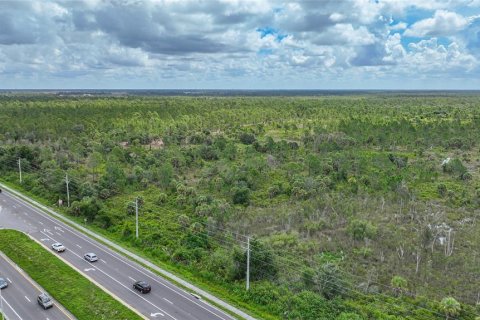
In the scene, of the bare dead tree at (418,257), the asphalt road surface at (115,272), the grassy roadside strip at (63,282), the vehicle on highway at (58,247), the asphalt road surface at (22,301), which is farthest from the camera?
the vehicle on highway at (58,247)

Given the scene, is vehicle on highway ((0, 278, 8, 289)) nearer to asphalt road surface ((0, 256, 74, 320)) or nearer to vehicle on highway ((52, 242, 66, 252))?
asphalt road surface ((0, 256, 74, 320))

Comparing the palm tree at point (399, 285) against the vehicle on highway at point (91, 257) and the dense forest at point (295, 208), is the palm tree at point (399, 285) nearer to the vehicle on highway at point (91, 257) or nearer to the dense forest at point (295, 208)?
the dense forest at point (295, 208)

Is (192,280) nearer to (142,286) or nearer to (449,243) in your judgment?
(142,286)

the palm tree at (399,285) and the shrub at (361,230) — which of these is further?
the shrub at (361,230)

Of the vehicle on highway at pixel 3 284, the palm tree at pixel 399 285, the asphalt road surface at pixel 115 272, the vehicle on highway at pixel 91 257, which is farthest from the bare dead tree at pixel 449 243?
the vehicle on highway at pixel 3 284

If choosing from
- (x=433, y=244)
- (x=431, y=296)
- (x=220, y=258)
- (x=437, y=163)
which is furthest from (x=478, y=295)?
(x=437, y=163)

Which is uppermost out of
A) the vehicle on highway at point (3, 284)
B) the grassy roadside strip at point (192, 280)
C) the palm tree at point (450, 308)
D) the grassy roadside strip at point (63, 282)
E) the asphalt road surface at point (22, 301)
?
the palm tree at point (450, 308)

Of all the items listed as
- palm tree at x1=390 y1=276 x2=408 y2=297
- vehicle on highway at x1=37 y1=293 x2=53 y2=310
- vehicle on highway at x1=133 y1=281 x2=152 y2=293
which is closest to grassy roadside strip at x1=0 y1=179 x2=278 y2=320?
vehicle on highway at x1=133 y1=281 x2=152 y2=293
